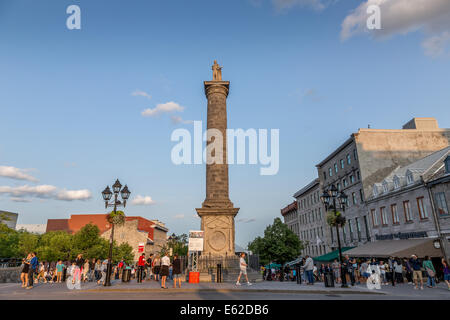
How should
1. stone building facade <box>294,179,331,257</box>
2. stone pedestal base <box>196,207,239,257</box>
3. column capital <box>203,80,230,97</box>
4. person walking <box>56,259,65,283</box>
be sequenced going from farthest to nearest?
1. stone building facade <box>294,179,331,257</box>
2. column capital <box>203,80,230,97</box>
3. person walking <box>56,259,65,283</box>
4. stone pedestal base <box>196,207,239,257</box>

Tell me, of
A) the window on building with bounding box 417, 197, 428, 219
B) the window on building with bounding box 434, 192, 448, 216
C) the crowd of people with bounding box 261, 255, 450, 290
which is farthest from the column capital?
the window on building with bounding box 417, 197, 428, 219

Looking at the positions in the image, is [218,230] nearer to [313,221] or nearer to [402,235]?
[402,235]

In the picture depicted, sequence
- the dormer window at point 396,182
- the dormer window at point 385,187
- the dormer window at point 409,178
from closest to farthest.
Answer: the dormer window at point 409,178 < the dormer window at point 396,182 < the dormer window at point 385,187

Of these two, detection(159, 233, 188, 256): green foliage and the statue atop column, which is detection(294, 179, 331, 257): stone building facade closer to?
detection(159, 233, 188, 256): green foliage

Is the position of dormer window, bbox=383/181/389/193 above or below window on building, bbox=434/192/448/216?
above

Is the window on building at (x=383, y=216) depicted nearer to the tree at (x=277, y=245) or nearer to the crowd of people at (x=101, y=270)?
the tree at (x=277, y=245)

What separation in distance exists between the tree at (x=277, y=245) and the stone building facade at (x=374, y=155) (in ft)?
24.6

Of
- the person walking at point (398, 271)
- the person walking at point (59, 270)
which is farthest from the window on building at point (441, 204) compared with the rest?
the person walking at point (59, 270)

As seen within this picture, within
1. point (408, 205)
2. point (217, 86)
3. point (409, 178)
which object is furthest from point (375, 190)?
point (217, 86)

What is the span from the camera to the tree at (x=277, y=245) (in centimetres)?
4116

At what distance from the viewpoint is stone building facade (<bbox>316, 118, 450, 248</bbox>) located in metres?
34.9
